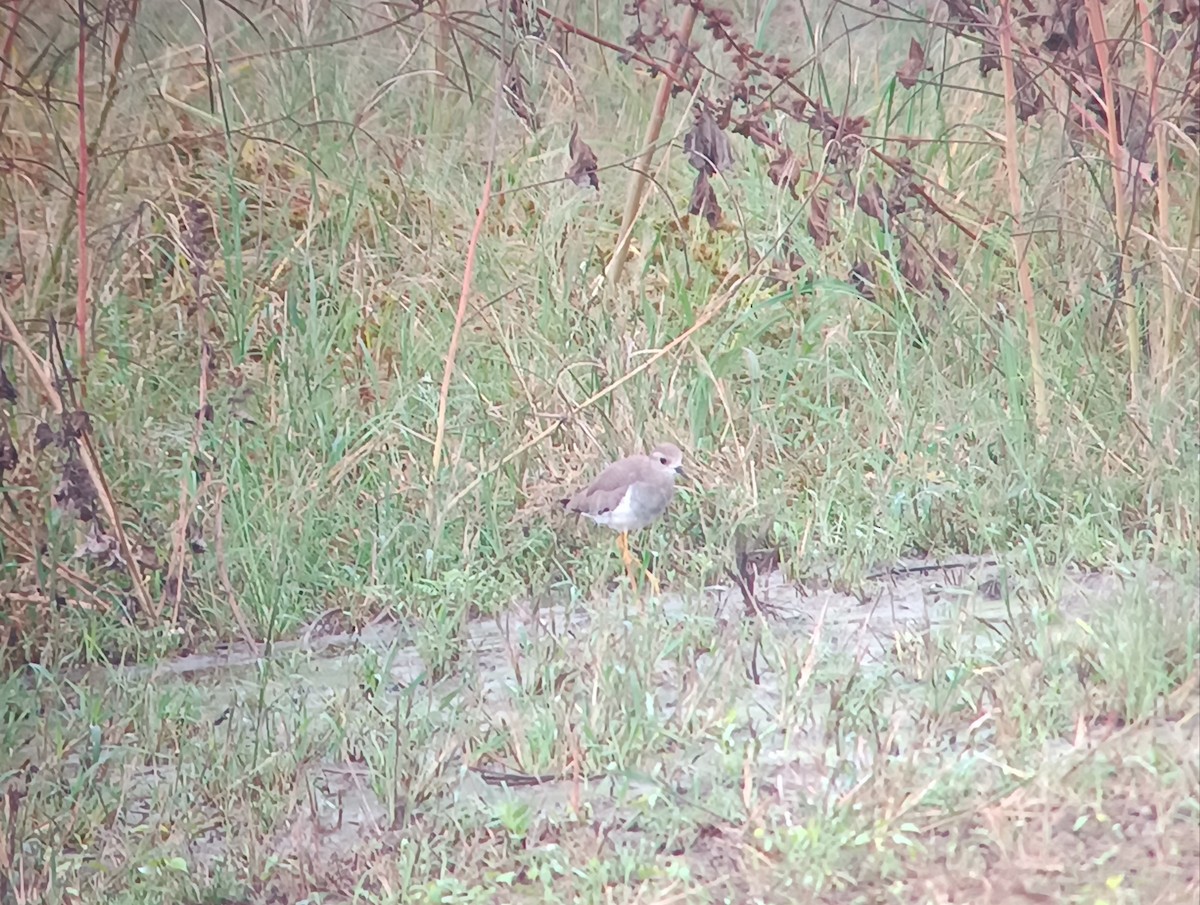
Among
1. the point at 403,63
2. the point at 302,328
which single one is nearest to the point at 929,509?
the point at 302,328

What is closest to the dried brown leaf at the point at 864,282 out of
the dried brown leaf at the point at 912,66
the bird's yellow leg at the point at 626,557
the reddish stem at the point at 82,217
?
the dried brown leaf at the point at 912,66

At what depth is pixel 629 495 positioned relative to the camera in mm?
1960

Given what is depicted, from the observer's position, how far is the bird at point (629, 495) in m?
1.94

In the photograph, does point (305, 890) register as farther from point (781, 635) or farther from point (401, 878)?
point (781, 635)

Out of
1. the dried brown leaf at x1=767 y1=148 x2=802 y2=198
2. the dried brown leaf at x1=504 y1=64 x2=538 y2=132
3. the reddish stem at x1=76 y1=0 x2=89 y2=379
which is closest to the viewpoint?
the reddish stem at x1=76 y1=0 x2=89 y2=379

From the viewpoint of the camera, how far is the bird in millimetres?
1944

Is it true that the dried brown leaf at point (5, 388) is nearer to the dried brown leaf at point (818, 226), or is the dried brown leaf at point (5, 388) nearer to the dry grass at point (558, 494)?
the dry grass at point (558, 494)

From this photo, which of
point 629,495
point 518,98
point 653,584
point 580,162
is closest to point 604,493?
point 629,495

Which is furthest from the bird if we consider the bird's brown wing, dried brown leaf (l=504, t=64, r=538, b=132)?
dried brown leaf (l=504, t=64, r=538, b=132)

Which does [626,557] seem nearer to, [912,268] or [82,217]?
[912,268]

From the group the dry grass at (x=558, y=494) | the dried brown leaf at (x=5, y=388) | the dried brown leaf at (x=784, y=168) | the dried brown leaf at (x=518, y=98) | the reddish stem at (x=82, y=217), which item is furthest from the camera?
the dried brown leaf at (x=518, y=98)

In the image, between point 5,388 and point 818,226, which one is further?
point 818,226

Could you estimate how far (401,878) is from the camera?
1576 mm

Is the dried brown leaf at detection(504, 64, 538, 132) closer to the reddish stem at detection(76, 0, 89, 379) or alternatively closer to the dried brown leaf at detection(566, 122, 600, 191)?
the dried brown leaf at detection(566, 122, 600, 191)
